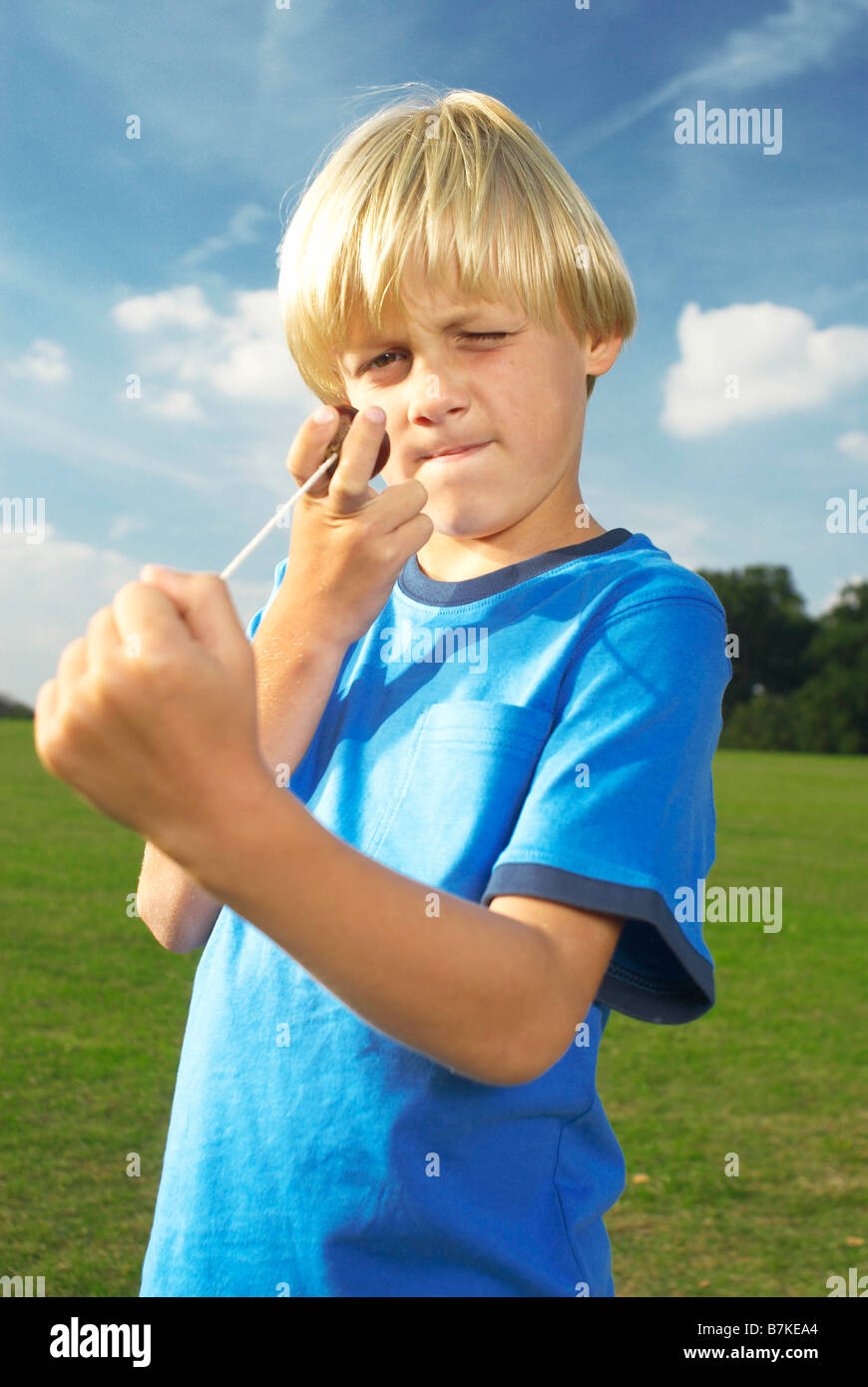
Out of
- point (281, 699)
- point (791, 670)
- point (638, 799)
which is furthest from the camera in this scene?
point (791, 670)

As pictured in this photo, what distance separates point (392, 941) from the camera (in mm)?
909

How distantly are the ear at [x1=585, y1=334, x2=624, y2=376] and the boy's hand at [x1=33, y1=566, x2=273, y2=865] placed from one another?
38.4 inches

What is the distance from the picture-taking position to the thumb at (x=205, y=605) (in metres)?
0.82

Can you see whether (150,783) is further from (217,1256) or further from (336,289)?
(336,289)

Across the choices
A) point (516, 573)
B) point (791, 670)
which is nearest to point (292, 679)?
point (516, 573)

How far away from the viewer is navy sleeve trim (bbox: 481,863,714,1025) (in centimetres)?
108

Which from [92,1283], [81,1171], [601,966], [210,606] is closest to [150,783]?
[210,606]

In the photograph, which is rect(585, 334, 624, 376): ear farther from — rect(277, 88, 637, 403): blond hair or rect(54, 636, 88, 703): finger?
rect(54, 636, 88, 703): finger

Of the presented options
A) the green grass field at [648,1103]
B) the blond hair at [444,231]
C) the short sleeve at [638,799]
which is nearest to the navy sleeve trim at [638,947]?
the short sleeve at [638,799]

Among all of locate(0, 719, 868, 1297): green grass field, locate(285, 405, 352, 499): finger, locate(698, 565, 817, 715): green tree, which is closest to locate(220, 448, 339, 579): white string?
locate(285, 405, 352, 499): finger

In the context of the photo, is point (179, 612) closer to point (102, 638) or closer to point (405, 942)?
point (102, 638)

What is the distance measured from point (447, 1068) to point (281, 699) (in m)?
0.50
